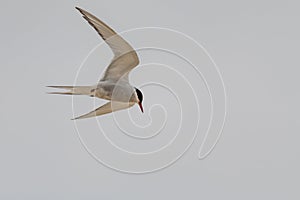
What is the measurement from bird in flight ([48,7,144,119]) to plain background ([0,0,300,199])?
6 cm

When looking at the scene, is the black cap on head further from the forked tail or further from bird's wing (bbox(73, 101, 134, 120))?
the forked tail

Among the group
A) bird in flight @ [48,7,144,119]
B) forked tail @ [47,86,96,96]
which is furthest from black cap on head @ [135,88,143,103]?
forked tail @ [47,86,96,96]

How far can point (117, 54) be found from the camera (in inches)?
67.1

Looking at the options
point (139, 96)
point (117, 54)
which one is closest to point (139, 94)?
point (139, 96)

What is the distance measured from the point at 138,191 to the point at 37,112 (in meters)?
0.39

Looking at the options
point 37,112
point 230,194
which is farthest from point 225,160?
point 37,112

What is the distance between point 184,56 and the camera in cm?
179

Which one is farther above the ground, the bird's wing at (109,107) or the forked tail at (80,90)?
the forked tail at (80,90)

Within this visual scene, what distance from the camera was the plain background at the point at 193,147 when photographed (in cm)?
173

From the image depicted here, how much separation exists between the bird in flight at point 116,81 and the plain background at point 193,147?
65 millimetres

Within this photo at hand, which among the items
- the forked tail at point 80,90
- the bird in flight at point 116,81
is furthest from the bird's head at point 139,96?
the forked tail at point 80,90

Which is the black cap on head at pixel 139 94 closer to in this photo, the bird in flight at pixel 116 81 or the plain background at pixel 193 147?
the bird in flight at pixel 116 81

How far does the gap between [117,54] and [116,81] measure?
3.3 inches

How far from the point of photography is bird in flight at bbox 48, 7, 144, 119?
1.68 metres
